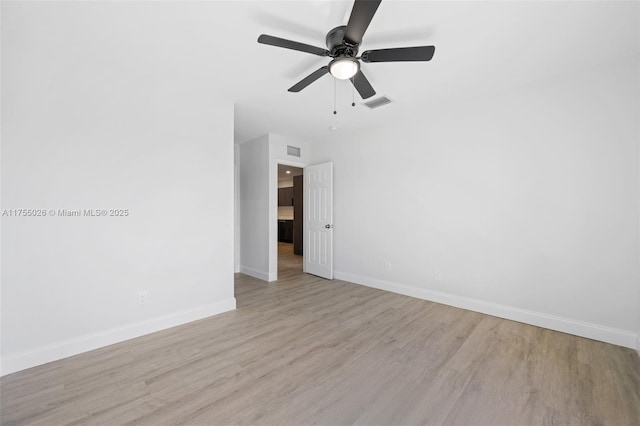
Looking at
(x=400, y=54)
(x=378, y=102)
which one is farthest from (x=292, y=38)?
(x=378, y=102)

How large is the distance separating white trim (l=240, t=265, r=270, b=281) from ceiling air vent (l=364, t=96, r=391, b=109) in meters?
3.26

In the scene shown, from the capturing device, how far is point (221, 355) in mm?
2262

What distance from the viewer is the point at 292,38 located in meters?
2.12

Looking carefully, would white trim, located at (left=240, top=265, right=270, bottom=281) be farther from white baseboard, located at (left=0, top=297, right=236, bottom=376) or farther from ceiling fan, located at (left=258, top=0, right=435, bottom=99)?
ceiling fan, located at (left=258, top=0, right=435, bottom=99)

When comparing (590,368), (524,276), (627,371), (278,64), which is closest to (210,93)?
(278,64)

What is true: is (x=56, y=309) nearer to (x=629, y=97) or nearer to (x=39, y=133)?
(x=39, y=133)

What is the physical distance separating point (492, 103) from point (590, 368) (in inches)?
111

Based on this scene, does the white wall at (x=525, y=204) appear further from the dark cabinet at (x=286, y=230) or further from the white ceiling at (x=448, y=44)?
the dark cabinet at (x=286, y=230)

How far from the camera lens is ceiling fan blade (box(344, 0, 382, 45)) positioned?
143 cm

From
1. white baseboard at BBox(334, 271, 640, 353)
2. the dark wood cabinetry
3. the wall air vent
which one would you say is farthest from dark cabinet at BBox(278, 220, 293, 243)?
white baseboard at BBox(334, 271, 640, 353)

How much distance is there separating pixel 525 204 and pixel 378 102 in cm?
212

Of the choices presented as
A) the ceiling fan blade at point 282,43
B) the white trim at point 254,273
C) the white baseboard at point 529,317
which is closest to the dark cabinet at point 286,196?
the white trim at point 254,273

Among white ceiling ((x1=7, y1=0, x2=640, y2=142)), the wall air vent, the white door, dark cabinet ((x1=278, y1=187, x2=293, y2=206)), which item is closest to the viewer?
white ceiling ((x1=7, y1=0, x2=640, y2=142))

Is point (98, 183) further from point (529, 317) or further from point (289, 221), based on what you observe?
point (289, 221)
